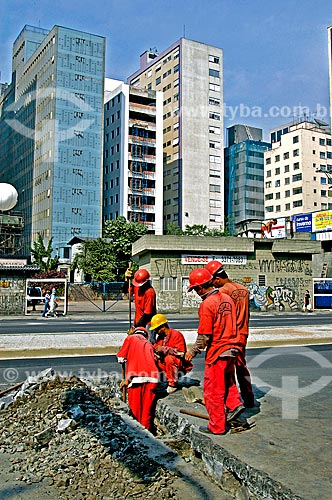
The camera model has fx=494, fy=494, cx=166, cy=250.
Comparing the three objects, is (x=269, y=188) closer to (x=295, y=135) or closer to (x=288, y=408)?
(x=295, y=135)

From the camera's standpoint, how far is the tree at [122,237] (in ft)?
184

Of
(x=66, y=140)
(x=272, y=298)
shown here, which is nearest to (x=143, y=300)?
(x=272, y=298)

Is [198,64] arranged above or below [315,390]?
above

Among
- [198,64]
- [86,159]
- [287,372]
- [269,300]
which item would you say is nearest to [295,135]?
[198,64]

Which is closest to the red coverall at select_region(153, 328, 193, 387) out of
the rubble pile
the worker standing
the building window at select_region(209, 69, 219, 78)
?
the worker standing

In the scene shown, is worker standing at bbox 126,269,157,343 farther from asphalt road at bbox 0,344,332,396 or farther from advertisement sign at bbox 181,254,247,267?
advertisement sign at bbox 181,254,247,267

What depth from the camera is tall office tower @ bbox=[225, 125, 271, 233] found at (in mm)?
99750

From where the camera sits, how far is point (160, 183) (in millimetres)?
78875

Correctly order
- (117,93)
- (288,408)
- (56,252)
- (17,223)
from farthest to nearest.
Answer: (117,93) → (56,252) → (17,223) → (288,408)

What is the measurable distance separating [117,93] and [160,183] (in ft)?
51.3

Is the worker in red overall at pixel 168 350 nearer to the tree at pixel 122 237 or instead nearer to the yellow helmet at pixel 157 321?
the yellow helmet at pixel 157 321

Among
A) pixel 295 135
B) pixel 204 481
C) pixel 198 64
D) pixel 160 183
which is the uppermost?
pixel 198 64

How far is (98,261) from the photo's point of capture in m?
53.2

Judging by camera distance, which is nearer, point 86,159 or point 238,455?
point 238,455
